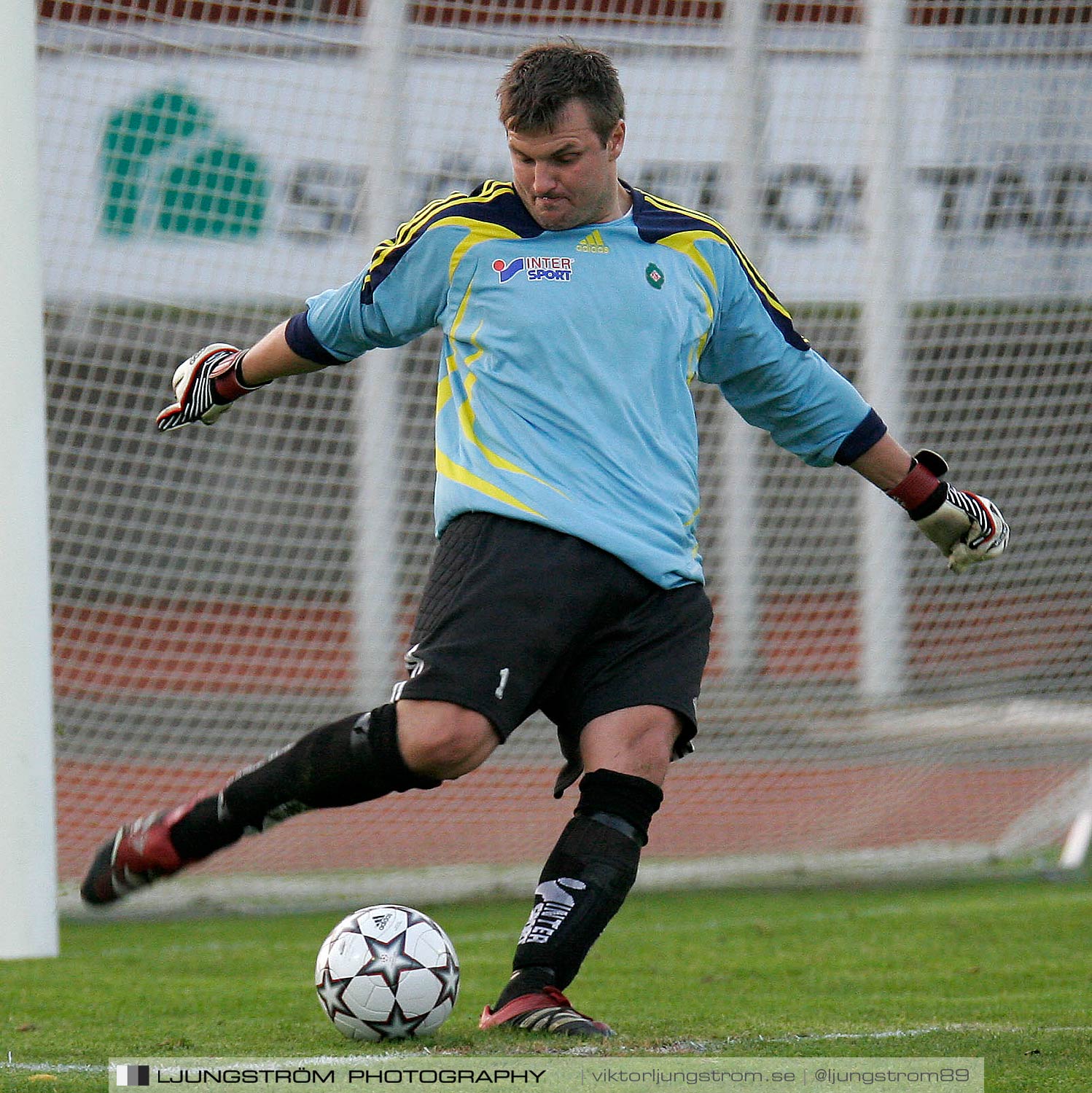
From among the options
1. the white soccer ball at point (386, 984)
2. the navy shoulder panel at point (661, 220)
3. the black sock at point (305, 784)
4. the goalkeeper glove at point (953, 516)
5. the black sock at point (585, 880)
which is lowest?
the white soccer ball at point (386, 984)

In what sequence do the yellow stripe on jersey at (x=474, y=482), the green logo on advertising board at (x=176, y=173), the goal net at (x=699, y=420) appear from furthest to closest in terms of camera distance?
1. the goal net at (x=699, y=420)
2. the green logo on advertising board at (x=176, y=173)
3. the yellow stripe on jersey at (x=474, y=482)

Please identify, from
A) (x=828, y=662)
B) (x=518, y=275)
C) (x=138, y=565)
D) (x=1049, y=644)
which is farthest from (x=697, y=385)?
(x=518, y=275)

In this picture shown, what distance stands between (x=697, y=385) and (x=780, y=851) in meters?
2.54

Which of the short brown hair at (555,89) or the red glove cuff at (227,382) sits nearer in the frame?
the short brown hair at (555,89)

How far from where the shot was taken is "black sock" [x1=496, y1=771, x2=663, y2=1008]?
3348 mm

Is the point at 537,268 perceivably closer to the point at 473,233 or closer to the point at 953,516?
the point at 473,233

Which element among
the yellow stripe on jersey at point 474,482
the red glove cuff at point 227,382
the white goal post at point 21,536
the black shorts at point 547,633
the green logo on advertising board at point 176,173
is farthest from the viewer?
the green logo on advertising board at point 176,173

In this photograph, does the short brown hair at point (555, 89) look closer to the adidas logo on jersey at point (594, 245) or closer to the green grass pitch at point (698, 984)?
the adidas logo on jersey at point (594, 245)

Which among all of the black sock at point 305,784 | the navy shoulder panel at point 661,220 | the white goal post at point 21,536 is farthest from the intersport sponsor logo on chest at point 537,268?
the white goal post at point 21,536

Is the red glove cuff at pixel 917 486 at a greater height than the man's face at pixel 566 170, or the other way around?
Answer: the man's face at pixel 566 170

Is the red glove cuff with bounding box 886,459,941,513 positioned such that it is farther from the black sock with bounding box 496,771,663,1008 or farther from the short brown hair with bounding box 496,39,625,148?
the short brown hair with bounding box 496,39,625,148

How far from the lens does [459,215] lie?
11.0 ft

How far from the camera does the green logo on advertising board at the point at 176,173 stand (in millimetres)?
6645

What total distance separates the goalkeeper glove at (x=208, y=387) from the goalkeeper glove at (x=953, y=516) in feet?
4.90
